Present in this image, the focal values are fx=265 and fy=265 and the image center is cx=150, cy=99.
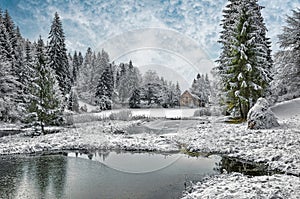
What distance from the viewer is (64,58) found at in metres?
44.8

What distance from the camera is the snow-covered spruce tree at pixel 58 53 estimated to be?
4238cm

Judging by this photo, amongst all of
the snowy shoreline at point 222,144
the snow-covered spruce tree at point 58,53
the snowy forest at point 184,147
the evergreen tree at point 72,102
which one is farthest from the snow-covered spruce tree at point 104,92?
the snowy shoreline at point 222,144

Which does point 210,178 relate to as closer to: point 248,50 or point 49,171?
point 49,171

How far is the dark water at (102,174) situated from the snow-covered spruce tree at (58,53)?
87.2ft

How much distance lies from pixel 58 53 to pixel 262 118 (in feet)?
112

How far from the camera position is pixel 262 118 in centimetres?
2022

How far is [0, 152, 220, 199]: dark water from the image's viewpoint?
426 inches

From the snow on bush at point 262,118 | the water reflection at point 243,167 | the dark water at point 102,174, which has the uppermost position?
the snow on bush at point 262,118

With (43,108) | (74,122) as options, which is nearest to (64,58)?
(74,122)

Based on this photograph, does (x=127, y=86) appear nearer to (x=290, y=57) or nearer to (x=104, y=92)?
(x=104, y=92)

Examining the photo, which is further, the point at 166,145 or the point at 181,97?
the point at 181,97

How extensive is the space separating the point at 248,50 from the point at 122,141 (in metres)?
15.7

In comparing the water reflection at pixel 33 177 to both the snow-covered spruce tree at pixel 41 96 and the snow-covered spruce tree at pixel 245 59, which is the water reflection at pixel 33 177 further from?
the snow-covered spruce tree at pixel 245 59

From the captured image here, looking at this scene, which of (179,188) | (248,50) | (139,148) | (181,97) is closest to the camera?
(179,188)
